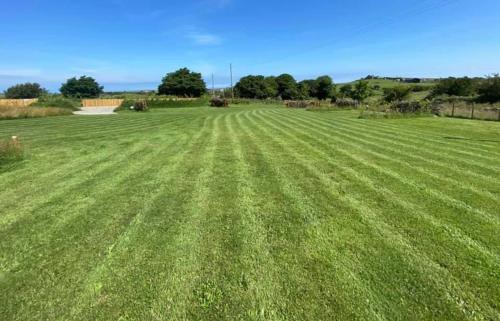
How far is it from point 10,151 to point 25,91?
233ft

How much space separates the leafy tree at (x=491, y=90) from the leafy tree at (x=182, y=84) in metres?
56.5

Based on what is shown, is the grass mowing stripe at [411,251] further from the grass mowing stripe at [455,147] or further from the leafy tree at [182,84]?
the leafy tree at [182,84]

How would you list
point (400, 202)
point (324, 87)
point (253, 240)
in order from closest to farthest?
point (253, 240) < point (400, 202) < point (324, 87)

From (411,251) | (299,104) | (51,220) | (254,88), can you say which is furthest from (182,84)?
(411,251)

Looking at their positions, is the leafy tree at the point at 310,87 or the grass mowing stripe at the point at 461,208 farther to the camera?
the leafy tree at the point at 310,87

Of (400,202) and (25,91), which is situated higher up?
(25,91)

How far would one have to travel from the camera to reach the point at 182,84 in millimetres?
71375

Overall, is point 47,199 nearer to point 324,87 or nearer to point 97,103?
point 97,103

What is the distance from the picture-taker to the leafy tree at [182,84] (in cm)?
7156

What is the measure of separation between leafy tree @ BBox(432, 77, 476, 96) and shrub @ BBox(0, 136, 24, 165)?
157 feet

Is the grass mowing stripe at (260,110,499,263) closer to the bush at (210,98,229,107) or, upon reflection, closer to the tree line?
the bush at (210,98,229,107)

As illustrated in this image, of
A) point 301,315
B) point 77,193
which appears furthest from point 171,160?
point 301,315

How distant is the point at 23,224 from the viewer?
4.20 meters

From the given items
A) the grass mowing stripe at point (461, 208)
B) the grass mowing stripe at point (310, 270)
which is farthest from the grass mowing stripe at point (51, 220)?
A: the grass mowing stripe at point (461, 208)
